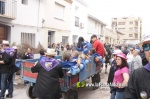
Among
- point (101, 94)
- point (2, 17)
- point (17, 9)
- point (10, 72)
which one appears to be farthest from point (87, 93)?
point (17, 9)

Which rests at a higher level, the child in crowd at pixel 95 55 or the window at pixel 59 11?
the window at pixel 59 11

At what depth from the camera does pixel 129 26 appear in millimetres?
86625

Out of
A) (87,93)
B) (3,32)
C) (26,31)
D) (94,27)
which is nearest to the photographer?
(87,93)

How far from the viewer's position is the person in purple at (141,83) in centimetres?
193

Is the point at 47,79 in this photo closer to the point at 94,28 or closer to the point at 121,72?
the point at 121,72

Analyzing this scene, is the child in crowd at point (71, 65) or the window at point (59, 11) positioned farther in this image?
the window at point (59, 11)

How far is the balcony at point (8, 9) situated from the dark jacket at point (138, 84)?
10.9 meters

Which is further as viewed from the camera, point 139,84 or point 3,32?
point 3,32

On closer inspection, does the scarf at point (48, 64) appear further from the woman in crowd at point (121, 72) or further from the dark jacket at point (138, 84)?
the dark jacket at point (138, 84)

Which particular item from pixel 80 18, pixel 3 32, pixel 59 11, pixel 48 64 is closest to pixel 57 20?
pixel 59 11

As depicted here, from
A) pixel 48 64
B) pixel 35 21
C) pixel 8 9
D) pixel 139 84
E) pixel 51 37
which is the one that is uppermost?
pixel 8 9

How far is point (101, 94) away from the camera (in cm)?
829

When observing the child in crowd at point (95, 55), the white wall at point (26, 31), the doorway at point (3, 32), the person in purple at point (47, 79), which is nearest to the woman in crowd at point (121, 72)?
the person in purple at point (47, 79)

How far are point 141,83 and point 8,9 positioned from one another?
38.2 ft
